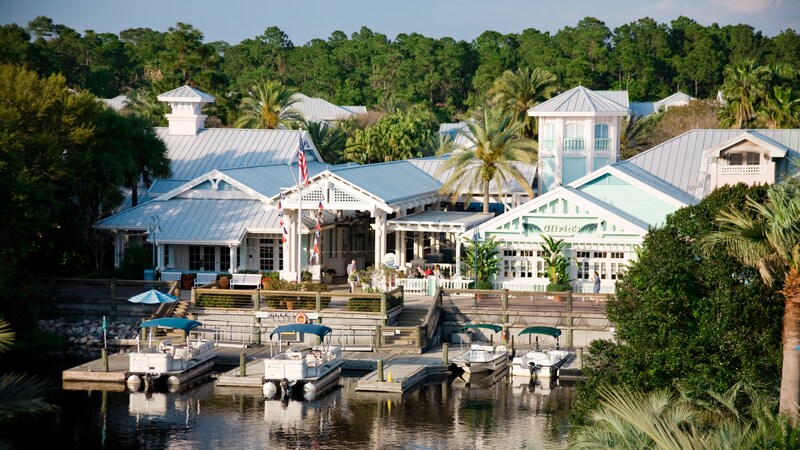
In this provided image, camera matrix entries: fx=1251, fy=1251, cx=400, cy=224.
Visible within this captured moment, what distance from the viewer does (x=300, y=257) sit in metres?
51.6

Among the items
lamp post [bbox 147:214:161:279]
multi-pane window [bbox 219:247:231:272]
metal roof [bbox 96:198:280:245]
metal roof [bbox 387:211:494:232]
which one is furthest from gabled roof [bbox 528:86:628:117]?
lamp post [bbox 147:214:161:279]

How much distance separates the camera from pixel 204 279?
5234 centimetres

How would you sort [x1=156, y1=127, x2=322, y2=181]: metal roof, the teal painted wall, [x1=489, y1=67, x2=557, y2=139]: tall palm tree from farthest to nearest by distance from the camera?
[x1=489, y1=67, x2=557, y2=139]: tall palm tree, [x1=156, y1=127, x2=322, y2=181]: metal roof, the teal painted wall

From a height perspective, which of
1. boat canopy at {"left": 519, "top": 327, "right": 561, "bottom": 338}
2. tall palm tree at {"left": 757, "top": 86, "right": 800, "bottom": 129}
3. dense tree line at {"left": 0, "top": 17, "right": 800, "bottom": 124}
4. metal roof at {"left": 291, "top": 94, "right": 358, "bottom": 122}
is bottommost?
boat canopy at {"left": 519, "top": 327, "right": 561, "bottom": 338}

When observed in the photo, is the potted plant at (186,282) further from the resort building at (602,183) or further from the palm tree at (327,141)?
the palm tree at (327,141)

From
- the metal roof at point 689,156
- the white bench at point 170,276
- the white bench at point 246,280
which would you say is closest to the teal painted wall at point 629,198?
the metal roof at point 689,156

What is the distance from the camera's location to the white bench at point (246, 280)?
51.6m

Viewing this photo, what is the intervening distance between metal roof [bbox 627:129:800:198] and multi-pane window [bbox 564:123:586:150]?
2.48m

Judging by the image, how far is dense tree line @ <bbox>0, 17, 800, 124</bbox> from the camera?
143 metres

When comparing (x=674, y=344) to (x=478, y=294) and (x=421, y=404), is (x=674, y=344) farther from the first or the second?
(x=478, y=294)

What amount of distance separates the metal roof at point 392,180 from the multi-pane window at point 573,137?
661cm

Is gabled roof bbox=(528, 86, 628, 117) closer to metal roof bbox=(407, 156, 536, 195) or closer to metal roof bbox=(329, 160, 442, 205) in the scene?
metal roof bbox=(407, 156, 536, 195)

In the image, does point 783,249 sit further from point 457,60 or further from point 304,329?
point 457,60

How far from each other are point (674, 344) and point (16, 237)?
27.0 m
